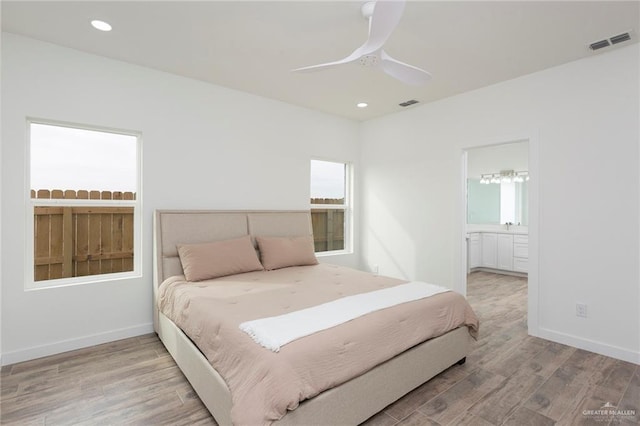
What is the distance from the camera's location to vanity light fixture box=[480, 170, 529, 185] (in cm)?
638

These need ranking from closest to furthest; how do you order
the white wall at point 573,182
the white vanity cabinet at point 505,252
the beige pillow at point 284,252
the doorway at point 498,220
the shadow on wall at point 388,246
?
the white wall at point 573,182, the beige pillow at point 284,252, the shadow on wall at point 388,246, the doorway at point 498,220, the white vanity cabinet at point 505,252

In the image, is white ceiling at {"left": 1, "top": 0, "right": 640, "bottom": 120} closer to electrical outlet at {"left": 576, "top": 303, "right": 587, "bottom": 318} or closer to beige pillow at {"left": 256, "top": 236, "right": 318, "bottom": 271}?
beige pillow at {"left": 256, "top": 236, "right": 318, "bottom": 271}

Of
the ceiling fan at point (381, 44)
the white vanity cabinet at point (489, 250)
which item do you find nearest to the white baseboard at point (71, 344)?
the ceiling fan at point (381, 44)

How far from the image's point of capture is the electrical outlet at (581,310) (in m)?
2.97

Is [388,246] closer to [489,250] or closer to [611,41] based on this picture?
[489,250]

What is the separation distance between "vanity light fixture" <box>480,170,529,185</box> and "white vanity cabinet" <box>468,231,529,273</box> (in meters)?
1.16

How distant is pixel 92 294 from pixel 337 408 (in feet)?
8.37

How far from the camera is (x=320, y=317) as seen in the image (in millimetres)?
1909

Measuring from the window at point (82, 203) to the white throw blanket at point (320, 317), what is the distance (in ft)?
7.15

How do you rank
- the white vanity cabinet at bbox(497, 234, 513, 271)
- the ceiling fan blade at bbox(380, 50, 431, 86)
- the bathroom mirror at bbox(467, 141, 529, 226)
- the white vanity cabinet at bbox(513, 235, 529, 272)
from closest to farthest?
the ceiling fan blade at bbox(380, 50, 431, 86) < the white vanity cabinet at bbox(513, 235, 529, 272) < the white vanity cabinet at bbox(497, 234, 513, 271) < the bathroom mirror at bbox(467, 141, 529, 226)

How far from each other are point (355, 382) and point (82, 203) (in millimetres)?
2894

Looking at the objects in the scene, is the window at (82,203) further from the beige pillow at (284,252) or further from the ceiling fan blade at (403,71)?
the ceiling fan blade at (403,71)

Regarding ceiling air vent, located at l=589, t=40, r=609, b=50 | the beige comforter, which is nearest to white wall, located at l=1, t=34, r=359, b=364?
the beige comforter

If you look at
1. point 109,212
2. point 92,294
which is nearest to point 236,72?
point 109,212
